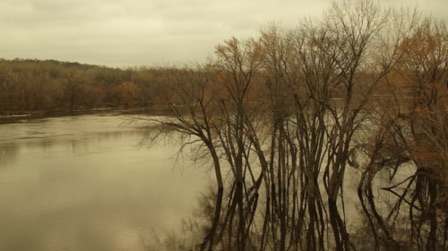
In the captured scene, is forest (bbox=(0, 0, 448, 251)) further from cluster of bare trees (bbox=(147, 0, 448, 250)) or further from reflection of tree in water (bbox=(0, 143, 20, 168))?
reflection of tree in water (bbox=(0, 143, 20, 168))

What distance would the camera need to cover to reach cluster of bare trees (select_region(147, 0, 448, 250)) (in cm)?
1805

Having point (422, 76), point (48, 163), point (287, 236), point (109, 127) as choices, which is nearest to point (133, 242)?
point (287, 236)

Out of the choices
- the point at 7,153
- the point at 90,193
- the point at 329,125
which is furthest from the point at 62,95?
the point at 329,125

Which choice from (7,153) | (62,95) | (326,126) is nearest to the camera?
(326,126)

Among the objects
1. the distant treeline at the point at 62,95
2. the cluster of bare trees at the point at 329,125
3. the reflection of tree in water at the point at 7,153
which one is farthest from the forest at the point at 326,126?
the distant treeline at the point at 62,95

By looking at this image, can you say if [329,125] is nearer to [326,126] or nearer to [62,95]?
[326,126]

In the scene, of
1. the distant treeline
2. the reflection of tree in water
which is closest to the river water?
the reflection of tree in water

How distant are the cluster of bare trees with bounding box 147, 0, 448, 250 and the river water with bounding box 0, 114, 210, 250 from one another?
2322 millimetres

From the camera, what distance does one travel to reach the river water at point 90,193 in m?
17.6

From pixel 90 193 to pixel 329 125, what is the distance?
511 inches

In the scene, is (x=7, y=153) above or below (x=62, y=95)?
below

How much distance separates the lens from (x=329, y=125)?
70.4 ft

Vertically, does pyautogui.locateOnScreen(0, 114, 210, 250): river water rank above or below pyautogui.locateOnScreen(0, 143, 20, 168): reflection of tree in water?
below

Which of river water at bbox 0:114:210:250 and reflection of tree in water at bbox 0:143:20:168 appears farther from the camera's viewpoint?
reflection of tree in water at bbox 0:143:20:168
